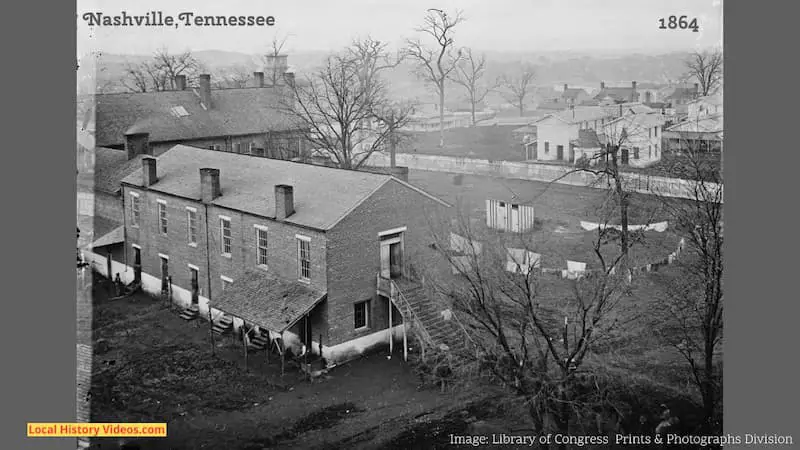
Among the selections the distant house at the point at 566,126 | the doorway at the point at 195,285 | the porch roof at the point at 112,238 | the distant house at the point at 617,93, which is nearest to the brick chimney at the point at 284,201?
the doorway at the point at 195,285

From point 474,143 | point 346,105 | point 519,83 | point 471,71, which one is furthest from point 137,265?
point 519,83

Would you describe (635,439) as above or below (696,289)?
below

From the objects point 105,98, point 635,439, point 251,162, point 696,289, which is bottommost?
point 635,439

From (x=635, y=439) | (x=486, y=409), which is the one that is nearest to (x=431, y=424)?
(x=486, y=409)

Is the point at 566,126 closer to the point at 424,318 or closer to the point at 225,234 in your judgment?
the point at 225,234

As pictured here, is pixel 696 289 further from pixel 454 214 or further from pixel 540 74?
pixel 540 74

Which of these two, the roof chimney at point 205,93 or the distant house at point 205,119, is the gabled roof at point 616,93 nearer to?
the distant house at point 205,119
